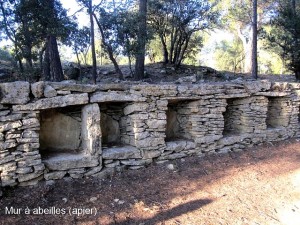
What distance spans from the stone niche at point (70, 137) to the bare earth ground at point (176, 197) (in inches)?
13.4

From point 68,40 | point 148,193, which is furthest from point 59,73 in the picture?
point 148,193

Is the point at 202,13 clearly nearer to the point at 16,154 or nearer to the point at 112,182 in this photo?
the point at 112,182

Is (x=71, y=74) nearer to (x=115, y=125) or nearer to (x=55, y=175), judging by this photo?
(x=115, y=125)

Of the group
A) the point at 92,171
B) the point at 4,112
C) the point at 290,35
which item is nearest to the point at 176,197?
the point at 92,171

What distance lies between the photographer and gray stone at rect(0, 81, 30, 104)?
379 centimetres

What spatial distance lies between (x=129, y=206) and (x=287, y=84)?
213 inches

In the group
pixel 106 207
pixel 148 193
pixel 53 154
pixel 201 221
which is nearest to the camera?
pixel 201 221

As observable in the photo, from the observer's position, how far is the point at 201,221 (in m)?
3.55

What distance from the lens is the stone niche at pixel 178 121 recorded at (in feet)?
18.8

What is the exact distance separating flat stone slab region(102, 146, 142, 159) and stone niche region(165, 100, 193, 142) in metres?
A: 1.06

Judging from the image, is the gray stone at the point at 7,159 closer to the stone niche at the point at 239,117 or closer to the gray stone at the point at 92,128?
the gray stone at the point at 92,128

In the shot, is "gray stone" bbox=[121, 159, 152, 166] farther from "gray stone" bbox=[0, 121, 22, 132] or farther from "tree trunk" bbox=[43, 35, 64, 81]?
"tree trunk" bbox=[43, 35, 64, 81]

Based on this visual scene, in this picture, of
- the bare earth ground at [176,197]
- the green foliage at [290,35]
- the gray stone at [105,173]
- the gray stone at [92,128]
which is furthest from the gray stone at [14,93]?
the green foliage at [290,35]

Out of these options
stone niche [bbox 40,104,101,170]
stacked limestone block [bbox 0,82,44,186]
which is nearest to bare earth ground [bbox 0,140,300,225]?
stacked limestone block [bbox 0,82,44,186]
